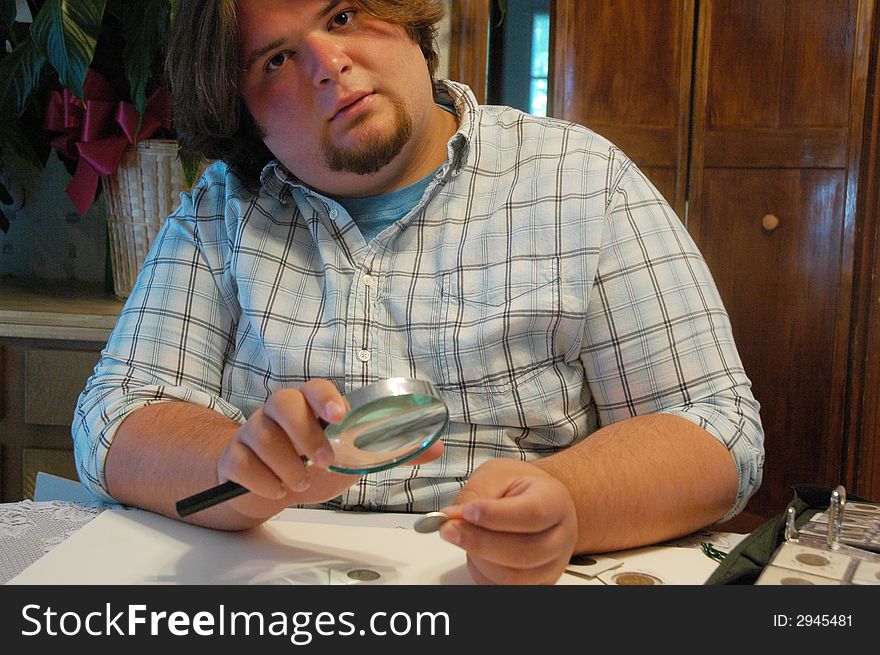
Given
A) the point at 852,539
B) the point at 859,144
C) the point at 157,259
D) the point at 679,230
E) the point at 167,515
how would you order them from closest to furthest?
the point at 852,539, the point at 167,515, the point at 679,230, the point at 157,259, the point at 859,144

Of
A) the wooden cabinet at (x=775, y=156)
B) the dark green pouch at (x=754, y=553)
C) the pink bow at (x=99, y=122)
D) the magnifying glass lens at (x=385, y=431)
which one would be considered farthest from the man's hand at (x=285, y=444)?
the wooden cabinet at (x=775, y=156)

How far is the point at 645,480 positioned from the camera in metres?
0.89

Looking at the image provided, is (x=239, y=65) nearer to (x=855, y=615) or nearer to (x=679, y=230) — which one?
(x=679, y=230)

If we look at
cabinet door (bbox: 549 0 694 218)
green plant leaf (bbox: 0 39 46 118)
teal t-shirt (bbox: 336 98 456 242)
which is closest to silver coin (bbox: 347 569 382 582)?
teal t-shirt (bbox: 336 98 456 242)

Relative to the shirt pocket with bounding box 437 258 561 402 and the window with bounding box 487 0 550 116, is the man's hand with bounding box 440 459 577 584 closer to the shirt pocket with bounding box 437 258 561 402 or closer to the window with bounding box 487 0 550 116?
the shirt pocket with bounding box 437 258 561 402

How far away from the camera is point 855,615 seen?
2.14ft

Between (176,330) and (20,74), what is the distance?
99cm

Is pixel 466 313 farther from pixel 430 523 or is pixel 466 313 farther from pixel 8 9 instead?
pixel 8 9

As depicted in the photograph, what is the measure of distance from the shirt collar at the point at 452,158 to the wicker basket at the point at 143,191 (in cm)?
67

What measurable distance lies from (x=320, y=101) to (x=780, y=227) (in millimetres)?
1464

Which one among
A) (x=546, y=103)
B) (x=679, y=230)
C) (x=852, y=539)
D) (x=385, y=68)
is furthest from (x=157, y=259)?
(x=546, y=103)

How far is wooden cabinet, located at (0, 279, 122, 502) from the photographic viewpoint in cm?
188

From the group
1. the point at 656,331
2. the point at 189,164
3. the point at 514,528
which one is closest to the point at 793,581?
the point at 514,528

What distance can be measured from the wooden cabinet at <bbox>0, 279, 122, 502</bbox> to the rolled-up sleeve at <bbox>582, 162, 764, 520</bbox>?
1.14m
